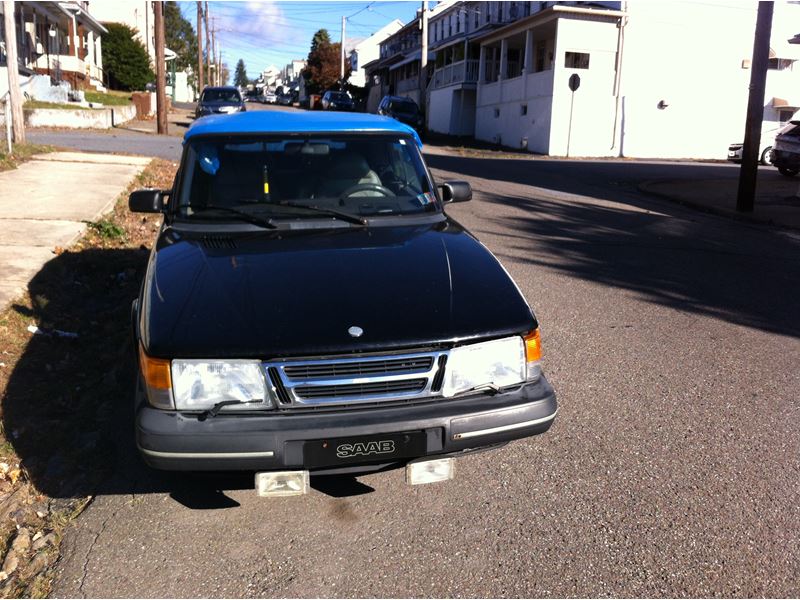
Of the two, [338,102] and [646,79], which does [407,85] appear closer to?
[338,102]

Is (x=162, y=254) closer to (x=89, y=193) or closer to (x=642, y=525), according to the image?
(x=642, y=525)

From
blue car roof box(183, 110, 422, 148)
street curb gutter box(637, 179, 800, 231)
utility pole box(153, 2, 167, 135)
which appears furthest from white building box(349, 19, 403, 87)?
blue car roof box(183, 110, 422, 148)

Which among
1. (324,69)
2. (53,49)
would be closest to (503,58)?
(53,49)

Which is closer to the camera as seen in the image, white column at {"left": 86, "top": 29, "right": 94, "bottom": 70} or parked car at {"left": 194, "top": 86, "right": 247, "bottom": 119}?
parked car at {"left": 194, "top": 86, "right": 247, "bottom": 119}

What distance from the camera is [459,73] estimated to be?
42.2 m

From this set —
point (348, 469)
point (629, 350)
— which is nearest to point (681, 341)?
point (629, 350)

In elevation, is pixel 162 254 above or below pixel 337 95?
below

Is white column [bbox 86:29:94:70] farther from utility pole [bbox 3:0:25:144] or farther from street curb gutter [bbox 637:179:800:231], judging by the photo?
street curb gutter [bbox 637:179:800:231]

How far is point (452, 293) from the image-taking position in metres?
3.45

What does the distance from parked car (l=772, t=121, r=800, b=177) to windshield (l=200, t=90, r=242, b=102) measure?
2002 centimetres

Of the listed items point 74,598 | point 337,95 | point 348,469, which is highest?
point 337,95

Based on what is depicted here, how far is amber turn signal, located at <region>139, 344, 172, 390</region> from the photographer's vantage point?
3.03 meters

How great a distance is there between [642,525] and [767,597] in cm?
59

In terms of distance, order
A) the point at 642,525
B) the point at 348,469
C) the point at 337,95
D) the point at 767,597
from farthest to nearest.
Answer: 1. the point at 337,95
2. the point at 642,525
3. the point at 348,469
4. the point at 767,597
